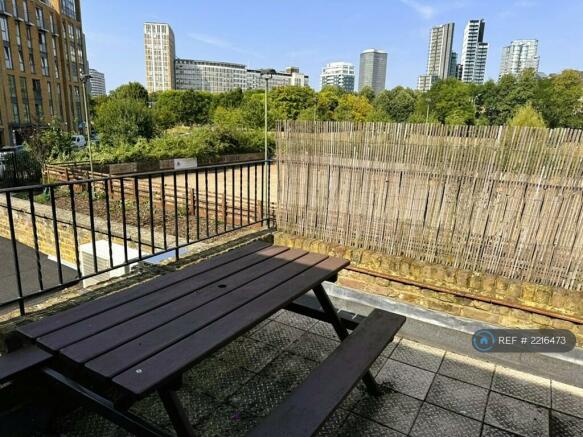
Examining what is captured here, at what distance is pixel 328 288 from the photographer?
368cm

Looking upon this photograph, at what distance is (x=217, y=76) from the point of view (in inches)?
5037

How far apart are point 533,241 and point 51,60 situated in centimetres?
5190

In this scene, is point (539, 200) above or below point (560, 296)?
above

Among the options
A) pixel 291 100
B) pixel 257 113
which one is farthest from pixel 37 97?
pixel 291 100

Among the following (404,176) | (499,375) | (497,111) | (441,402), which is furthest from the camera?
(497,111)

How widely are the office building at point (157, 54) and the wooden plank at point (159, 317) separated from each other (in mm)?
123148

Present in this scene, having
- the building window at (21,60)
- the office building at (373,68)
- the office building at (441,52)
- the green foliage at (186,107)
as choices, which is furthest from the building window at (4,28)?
the office building at (373,68)

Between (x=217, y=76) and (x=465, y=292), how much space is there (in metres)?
136

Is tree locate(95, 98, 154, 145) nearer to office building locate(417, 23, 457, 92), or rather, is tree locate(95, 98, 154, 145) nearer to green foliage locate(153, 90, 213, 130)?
green foliage locate(153, 90, 213, 130)

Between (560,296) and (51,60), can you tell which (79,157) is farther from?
(51,60)

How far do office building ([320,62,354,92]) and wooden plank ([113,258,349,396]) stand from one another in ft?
504

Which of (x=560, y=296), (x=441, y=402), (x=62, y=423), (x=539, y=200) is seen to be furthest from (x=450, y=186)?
(x=62, y=423)

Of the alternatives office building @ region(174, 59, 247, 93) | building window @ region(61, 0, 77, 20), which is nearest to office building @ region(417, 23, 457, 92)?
office building @ region(174, 59, 247, 93)

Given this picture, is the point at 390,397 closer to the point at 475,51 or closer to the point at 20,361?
the point at 20,361
